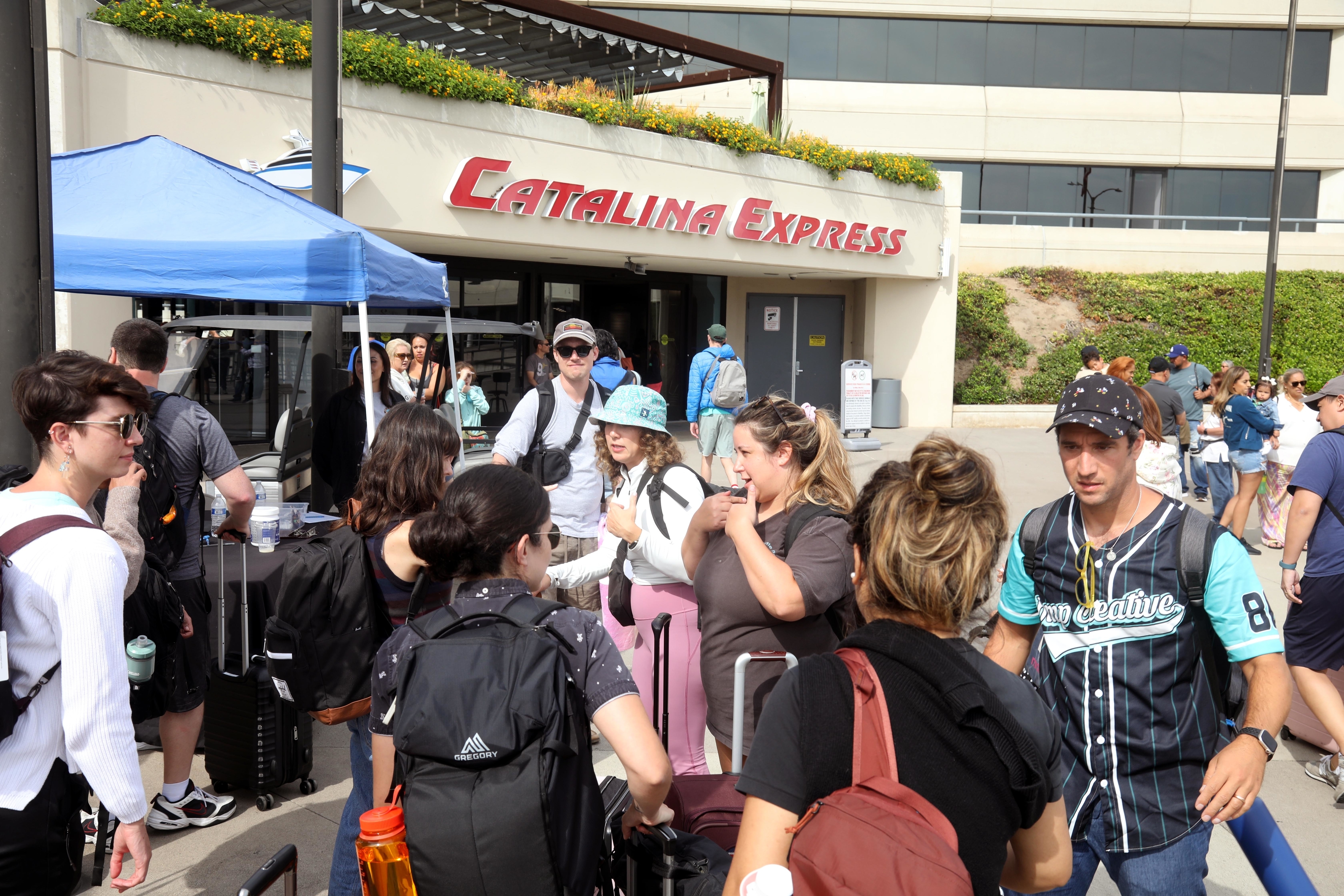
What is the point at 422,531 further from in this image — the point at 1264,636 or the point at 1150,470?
the point at 1150,470

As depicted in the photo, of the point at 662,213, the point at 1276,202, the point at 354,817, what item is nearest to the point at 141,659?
the point at 354,817

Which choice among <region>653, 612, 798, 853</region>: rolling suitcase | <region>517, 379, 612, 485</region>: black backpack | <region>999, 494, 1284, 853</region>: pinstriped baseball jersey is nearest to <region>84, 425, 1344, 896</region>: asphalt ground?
<region>999, 494, 1284, 853</region>: pinstriped baseball jersey

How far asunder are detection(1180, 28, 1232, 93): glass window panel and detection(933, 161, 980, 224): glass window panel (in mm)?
6913

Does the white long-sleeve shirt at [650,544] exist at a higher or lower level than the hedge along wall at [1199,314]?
lower

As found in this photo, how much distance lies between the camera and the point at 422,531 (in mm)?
2240

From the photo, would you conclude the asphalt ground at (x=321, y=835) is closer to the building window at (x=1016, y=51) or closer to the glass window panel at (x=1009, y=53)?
the building window at (x=1016, y=51)

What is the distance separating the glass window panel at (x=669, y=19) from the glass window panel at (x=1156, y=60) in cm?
1325

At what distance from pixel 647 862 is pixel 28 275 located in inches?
112

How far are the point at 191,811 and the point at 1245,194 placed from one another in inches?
1290

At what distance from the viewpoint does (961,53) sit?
27844 millimetres

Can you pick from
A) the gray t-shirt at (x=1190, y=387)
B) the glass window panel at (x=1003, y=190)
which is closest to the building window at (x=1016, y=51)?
the glass window panel at (x=1003, y=190)

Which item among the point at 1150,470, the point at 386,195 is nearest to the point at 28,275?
the point at 1150,470

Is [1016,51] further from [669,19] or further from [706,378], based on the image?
[706,378]

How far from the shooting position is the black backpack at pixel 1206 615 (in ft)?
7.97
